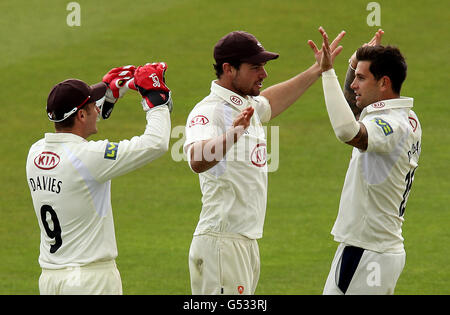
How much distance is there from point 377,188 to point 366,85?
0.75 metres

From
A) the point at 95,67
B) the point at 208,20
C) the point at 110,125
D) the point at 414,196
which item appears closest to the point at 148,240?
the point at 414,196

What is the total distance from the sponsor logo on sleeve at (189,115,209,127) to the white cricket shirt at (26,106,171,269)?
0.83 ft

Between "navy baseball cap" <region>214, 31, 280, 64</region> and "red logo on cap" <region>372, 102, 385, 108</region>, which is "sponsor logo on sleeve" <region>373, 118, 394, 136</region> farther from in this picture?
"navy baseball cap" <region>214, 31, 280, 64</region>

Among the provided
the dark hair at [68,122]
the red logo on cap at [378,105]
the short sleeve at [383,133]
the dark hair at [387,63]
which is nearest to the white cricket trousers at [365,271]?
the short sleeve at [383,133]

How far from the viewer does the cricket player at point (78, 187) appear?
5555 millimetres

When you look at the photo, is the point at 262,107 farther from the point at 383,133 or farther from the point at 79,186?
the point at 79,186

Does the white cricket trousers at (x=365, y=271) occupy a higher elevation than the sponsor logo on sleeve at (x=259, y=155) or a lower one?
lower

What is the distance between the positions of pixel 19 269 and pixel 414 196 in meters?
6.25

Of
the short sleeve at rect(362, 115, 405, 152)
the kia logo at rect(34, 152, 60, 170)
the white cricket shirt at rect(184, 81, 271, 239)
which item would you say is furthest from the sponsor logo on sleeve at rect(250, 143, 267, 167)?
the kia logo at rect(34, 152, 60, 170)

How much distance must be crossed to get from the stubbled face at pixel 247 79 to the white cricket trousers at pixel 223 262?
1069mm

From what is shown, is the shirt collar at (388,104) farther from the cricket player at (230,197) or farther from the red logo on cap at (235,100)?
the red logo on cap at (235,100)

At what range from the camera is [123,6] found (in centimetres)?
2302

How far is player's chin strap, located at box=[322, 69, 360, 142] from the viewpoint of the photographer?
5559 millimetres
